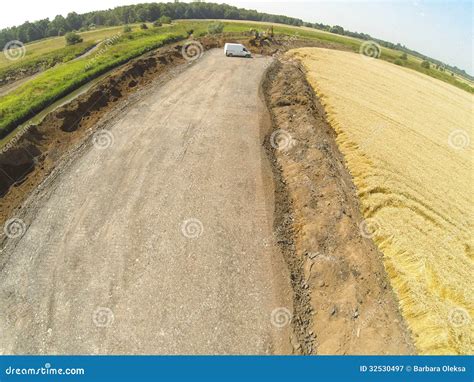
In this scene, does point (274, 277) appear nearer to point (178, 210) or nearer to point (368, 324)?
point (368, 324)

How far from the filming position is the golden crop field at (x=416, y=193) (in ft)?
36.5

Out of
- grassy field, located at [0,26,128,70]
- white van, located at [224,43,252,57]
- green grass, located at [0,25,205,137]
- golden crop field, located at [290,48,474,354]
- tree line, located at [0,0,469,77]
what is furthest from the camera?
tree line, located at [0,0,469,77]

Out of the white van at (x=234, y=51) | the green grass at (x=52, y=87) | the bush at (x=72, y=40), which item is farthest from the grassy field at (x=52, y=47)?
the white van at (x=234, y=51)

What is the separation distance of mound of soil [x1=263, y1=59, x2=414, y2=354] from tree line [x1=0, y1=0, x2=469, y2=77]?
90.7 metres

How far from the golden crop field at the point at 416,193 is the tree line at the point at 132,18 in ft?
248

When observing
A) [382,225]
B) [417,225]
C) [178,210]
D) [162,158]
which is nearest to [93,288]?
[178,210]

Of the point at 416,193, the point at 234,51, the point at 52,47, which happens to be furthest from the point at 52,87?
the point at 52,47

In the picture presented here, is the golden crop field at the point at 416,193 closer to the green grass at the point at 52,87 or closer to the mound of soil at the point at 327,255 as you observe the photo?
the mound of soil at the point at 327,255

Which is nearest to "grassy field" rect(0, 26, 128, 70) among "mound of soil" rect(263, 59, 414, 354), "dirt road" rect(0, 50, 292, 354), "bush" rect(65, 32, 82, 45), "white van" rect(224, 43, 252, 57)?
"bush" rect(65, 32, 82, 45)

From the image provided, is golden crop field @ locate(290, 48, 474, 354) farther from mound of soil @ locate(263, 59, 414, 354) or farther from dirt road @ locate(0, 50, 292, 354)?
dirt road @ locate(0, 50, 292, 354)

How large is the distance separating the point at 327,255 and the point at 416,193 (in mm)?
7320

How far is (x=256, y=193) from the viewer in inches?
650

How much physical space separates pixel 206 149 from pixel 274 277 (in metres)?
9.42

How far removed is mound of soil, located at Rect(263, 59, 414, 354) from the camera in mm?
10805
